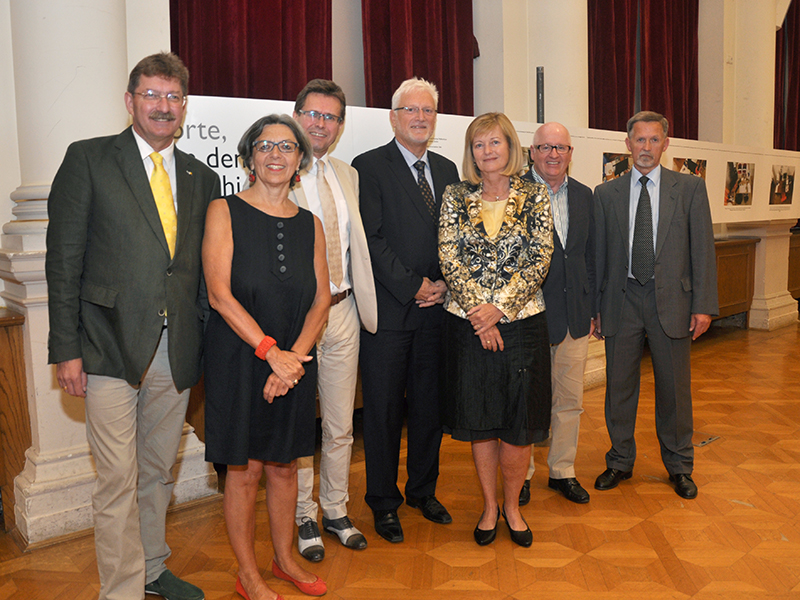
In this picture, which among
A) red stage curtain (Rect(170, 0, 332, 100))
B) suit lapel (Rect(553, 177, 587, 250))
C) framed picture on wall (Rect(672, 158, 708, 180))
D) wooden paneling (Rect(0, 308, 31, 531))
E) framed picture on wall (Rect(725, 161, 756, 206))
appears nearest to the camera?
wooden paneling (Rect(0, 308, 31, 531))

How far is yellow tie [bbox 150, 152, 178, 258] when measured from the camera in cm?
219

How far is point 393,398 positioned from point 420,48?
11.0ft

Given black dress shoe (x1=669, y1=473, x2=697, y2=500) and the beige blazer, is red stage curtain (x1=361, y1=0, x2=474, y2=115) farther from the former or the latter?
black dress shoe (x1=669, y1=473, x2=697, y2=500)

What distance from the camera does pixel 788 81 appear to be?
9.62m

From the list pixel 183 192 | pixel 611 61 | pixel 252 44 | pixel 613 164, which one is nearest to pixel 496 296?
pixel 183 192

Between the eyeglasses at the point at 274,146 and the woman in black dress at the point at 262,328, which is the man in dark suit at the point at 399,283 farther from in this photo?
the eyeglasses at the point at 274,146

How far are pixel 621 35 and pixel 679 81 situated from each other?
1481 mm

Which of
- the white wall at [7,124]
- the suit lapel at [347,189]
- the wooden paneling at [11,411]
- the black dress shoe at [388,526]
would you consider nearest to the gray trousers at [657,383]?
the black dress shoe at [388,526]

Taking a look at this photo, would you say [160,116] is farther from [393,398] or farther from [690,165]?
[690,165]

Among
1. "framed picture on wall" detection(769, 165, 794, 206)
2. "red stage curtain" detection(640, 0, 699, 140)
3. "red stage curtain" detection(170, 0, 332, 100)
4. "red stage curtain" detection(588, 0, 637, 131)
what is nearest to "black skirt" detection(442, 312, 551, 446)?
"red stage curtain" detection(170, 0, 332, 100)

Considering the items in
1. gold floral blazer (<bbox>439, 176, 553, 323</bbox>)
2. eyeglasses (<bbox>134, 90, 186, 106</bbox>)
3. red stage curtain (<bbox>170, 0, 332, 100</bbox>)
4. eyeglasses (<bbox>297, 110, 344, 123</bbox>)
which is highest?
red stage curtain (<bbox>170, 0, 332, 100</bbox>)

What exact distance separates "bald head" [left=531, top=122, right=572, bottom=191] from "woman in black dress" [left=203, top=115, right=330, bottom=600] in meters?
1.24

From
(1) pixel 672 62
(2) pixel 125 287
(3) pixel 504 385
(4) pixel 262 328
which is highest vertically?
(1) pixel 672 62

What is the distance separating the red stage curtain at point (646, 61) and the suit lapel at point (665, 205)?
3.63 m
